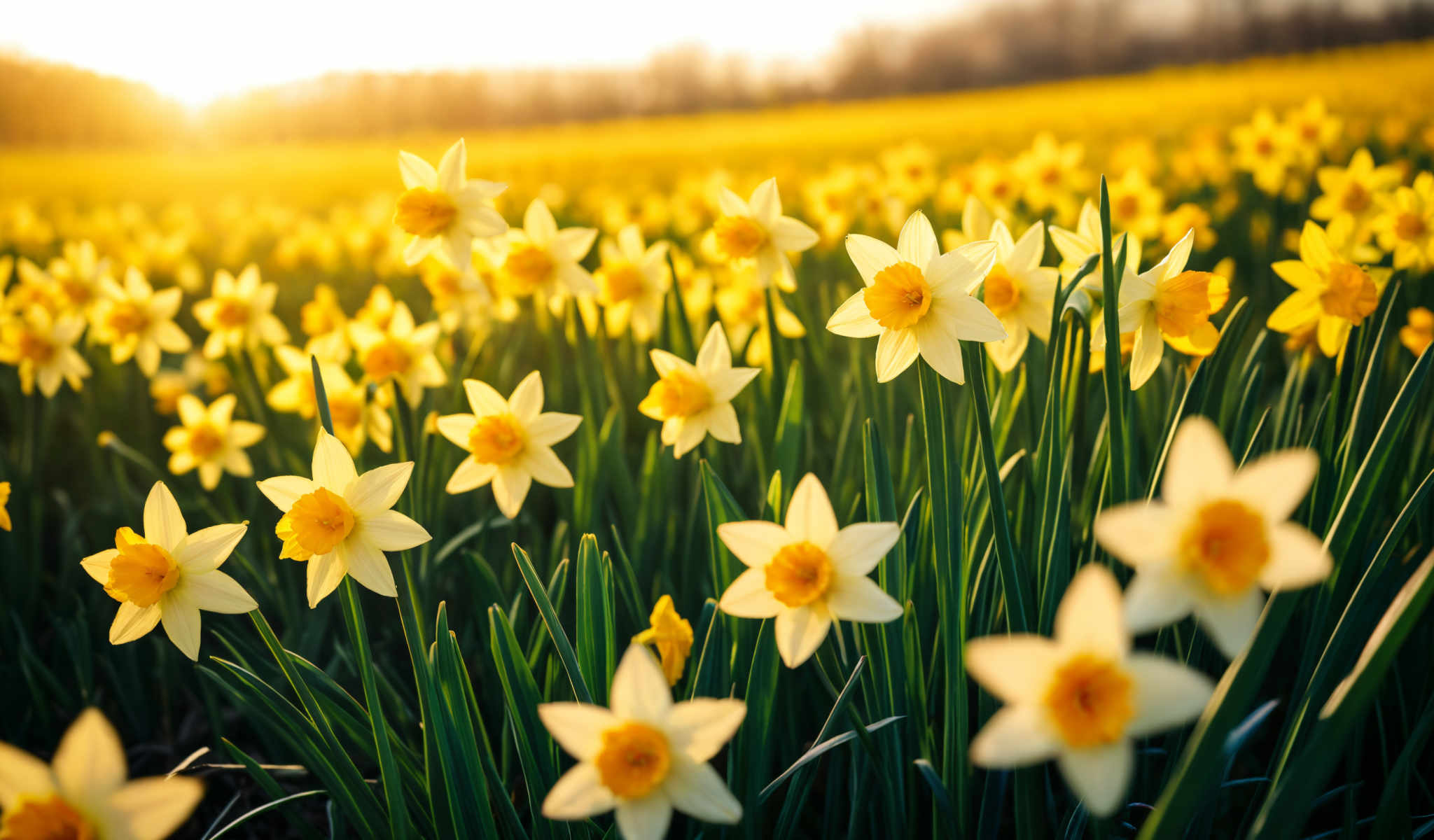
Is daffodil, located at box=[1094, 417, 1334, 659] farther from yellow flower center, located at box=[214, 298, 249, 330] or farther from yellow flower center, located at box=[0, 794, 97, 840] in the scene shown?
yellow flower center, located at box=[214, 298, 249, 330]

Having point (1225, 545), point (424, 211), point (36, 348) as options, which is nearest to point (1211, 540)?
point (1225, 545)

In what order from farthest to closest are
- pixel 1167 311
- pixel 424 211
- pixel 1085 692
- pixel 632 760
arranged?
1. pixel 424 211
2. pixel 1167 311
3. pixel 632 760
4. pixel 1085 692

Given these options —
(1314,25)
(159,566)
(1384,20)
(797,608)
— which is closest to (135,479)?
(159,566)

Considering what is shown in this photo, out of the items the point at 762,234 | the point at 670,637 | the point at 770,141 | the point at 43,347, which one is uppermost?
the point at 770,141

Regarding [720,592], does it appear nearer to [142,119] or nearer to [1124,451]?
[1124,451]

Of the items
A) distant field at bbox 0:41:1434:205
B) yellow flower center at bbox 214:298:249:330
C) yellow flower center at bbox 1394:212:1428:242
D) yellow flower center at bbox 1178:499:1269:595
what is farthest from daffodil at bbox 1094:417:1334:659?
distant field at bbox 0:41:1434:205

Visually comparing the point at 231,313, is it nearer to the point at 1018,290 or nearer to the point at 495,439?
the point at 495,439

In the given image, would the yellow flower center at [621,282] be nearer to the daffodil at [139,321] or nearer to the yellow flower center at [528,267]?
the yellow flower center at [528,267]
